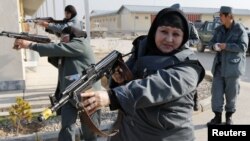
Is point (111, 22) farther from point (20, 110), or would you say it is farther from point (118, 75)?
point (118, 75)

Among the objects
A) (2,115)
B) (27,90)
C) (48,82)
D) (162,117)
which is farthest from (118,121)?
(48,82)

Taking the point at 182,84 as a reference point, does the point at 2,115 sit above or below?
below

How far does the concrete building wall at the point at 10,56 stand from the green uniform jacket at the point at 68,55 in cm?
389

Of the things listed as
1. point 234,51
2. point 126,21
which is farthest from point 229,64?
point 126,21

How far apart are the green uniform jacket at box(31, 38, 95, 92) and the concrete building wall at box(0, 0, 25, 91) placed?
3890mm

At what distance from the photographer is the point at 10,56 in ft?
25.0

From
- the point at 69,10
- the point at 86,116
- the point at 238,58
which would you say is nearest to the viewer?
the point at 86,116

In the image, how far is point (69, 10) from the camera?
17.8 feet

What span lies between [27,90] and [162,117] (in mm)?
6262

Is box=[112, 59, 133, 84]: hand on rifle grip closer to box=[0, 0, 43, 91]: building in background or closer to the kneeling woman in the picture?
the kneeling woman

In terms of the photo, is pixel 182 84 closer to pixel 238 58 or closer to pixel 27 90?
pixel 238 58

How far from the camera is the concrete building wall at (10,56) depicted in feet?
24.5

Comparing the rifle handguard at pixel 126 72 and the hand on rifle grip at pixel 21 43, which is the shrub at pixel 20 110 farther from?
the rifle handguard at pixel 126 72

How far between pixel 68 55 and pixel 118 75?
192 cm
